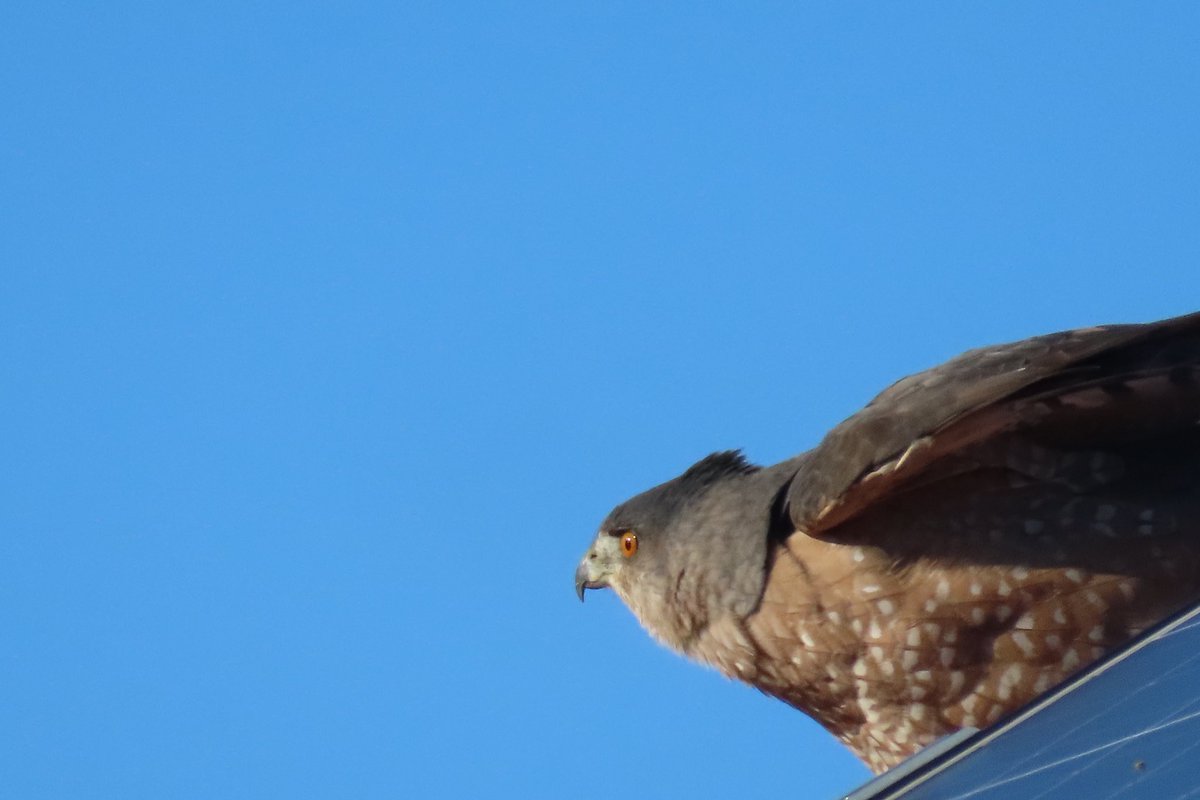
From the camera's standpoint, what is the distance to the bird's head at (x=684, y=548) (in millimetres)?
6012

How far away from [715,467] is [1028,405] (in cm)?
202

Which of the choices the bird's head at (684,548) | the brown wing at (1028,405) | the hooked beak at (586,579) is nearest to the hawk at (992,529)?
the brown wing at (1028,405)

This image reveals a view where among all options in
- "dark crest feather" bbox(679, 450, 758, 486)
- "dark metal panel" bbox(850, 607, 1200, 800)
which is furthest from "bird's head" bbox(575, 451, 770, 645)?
"dark metal panel" bbox(850, 607, 1200, 800)

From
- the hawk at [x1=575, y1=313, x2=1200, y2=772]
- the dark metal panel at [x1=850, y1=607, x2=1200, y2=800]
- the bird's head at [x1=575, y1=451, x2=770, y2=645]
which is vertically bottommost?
the dark metal panel at [x1=850, y1=607, x2=1200, y2=800]

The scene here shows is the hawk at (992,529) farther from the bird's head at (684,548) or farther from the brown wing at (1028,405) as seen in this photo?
the bird's head at (684,548)

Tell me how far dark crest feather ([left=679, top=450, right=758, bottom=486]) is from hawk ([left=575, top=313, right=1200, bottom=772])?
989mm

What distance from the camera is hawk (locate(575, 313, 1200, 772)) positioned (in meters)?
4.98

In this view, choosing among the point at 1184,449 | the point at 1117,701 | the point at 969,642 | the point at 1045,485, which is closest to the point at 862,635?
the point at 969,642

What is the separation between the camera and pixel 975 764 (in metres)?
2.96

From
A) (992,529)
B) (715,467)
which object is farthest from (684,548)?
(992,529)

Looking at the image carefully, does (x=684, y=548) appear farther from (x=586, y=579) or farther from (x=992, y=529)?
(x=992, y=529)

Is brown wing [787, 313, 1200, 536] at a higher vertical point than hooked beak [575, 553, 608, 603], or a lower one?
lower

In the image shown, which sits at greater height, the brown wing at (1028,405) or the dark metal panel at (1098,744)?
the brown wing at (1028,405)

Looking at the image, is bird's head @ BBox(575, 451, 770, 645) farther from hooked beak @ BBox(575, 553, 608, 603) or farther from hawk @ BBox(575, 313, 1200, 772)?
hawk @ BBox(575, 313, 1200, 772)
